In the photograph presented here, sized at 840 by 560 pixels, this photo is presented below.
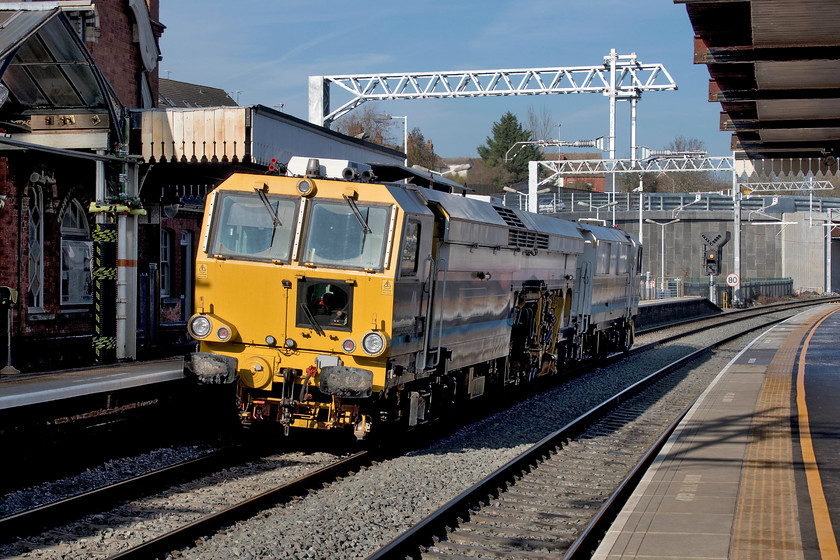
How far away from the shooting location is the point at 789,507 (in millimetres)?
8117

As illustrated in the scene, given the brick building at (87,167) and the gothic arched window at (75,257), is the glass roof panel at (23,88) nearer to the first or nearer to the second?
the brick building at (87,167)

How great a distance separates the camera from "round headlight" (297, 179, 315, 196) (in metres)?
10.4

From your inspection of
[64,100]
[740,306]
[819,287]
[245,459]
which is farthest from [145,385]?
[819,287]

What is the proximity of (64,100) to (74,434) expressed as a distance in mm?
7463

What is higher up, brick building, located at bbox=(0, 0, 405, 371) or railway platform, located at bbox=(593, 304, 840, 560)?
brick building, located at bbox=(0, 0, 405, 371)

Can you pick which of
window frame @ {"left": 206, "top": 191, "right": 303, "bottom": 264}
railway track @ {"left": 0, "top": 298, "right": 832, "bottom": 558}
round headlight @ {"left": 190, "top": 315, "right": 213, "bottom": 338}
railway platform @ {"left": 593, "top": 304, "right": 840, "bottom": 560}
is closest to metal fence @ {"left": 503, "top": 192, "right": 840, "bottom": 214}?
railway platform @ {"left": 593, "top": 304, "right": 840, "bottom": 560}

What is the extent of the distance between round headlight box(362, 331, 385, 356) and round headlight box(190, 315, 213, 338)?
192 cm

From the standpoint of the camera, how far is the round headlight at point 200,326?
1052 centimetres

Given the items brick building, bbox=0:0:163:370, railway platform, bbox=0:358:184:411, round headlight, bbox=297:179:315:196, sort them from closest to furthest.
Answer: railway platform, bbox=0:358:184:411, round headlight, bbox=297:179:315:196, brick building, bbox=0:0:163:370

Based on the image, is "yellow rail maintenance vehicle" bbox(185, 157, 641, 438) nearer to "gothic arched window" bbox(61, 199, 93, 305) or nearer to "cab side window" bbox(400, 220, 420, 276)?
"cab side window" bbox(400, 220, 420, 276)

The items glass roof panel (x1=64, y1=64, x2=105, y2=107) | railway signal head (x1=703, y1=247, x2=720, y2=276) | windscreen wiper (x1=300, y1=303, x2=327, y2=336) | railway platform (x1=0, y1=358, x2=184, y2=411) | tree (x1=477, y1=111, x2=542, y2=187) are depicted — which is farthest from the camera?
tree (x1=477, y1=111, x2=542, y2=187)

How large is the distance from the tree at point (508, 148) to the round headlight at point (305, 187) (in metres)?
89.0

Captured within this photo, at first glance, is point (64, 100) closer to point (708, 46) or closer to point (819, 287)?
point (708, 46)

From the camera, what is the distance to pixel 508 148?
10269 cm
